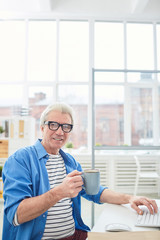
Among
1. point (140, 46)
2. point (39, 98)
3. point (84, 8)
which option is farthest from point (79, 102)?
point (84, 8)

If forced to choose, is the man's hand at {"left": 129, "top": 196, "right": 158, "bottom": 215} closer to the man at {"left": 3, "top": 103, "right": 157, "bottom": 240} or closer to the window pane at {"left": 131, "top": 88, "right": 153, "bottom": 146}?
the man at {"left": 3, "top": 103, "right": 157, "bottom": 240}

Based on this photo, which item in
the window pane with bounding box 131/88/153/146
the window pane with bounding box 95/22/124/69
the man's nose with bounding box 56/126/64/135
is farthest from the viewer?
the window pane with bounding box 95/22/124/69

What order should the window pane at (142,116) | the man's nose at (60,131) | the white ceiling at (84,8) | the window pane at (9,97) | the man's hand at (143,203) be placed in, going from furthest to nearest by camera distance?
the window pane at (9,97) → the white ceiling at (84,8) → the window pane at (142,116) → the man's nose at (60,131) → the man's hand at (143,203)

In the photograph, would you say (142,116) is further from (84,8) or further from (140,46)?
(84,8)

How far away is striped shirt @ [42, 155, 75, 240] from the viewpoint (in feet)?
3.69

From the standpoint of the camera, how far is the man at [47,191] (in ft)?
3.10

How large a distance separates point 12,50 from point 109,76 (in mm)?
3663

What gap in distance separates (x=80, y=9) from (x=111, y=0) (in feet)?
2.29

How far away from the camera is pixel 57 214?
115 centimetres

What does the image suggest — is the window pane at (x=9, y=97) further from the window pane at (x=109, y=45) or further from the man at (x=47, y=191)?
the man at (x=47, y=191)

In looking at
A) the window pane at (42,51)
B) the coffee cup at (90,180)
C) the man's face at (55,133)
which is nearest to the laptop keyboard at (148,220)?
the coffee cup at (90,180)

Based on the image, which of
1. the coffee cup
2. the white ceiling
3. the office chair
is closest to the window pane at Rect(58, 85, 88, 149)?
the white ceiling

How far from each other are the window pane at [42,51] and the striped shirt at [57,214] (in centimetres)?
393

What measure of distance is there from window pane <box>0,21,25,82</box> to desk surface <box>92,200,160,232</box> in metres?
4.33
